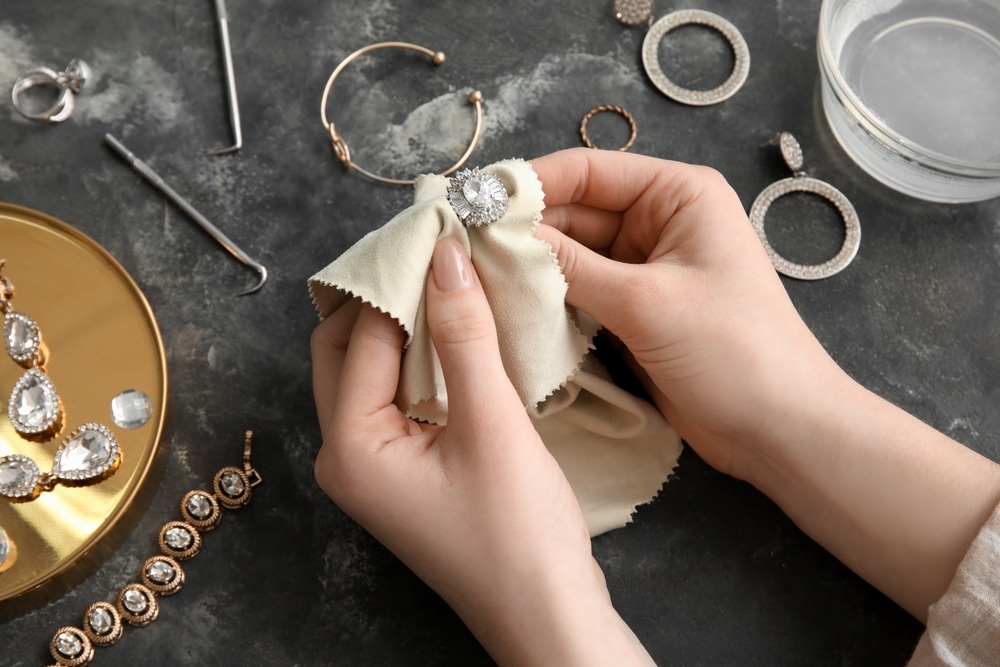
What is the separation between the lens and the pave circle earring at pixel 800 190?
1.32 meters

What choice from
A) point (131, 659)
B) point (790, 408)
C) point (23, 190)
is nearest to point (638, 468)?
point (790, 408)

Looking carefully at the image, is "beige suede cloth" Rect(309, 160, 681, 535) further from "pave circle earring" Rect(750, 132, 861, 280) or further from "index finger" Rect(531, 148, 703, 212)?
"pave circle earring" Rect(750, 132, 861, 280)

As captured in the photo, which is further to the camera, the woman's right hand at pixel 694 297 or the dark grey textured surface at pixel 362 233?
the dark grey textured surface at pixel 362 233

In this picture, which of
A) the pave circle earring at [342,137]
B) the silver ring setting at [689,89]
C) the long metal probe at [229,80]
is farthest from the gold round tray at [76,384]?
the silver ring setting at [689,89]

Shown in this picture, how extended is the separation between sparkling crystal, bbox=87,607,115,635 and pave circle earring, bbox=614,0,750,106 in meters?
1.15

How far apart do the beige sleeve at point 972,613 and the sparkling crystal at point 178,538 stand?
97 centimetres

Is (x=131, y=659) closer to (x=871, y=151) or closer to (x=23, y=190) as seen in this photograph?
(x=23, y=190)

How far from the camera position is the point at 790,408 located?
110 centimetres

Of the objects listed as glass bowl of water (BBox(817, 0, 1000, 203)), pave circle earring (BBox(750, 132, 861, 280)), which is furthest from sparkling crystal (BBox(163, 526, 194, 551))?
glass bowl of water (BBox(817, 0, 1000, 203))

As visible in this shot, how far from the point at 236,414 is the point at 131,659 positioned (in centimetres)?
36

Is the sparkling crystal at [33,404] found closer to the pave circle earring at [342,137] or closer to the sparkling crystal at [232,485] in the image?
Answer: the sparkling crystal at [232,485]

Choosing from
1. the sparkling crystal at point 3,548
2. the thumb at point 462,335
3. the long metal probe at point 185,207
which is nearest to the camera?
the thumb at point 462,335

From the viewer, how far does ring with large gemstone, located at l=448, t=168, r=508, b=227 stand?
3.23 feet

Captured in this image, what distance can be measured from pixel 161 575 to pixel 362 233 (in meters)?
0.58
